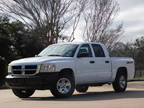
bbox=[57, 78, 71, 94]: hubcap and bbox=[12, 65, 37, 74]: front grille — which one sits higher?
bbox=[12, 65, 37, 74]: front grille

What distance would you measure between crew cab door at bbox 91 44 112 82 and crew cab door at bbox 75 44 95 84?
0.79ft

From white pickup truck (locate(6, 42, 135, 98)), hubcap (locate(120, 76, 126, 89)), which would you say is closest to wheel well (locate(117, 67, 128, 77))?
white pickup truck (locate(6, 42, 135, 98))

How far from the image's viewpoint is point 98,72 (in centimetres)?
1438

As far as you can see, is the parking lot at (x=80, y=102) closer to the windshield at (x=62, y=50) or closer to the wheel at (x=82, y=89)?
the windshield at (x=62, y=50)

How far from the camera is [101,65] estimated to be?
47.6ft

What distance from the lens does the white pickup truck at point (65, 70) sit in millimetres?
12477

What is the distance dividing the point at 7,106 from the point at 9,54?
94.3 feet

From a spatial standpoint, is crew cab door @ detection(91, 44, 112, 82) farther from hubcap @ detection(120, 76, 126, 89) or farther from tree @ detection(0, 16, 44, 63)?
tree @ detection(0, 16, 44, 63)

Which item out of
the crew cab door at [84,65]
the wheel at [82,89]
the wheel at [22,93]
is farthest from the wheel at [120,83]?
the wheel at [22,93]

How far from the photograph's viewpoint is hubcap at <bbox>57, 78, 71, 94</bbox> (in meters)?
12.8

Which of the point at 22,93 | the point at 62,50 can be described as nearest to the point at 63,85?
the point at 62,50

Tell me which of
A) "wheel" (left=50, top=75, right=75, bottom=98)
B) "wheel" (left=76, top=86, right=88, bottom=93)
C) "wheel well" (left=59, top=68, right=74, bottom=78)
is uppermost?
"wheel well" (left=59, top=68, right=74, bottom=78)

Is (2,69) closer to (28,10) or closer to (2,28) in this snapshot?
(28,10)

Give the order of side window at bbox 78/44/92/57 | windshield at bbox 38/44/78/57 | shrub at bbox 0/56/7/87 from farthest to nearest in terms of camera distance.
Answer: shrub at bbox 0/56/7/87
side window at bbox 78/44/92/57
windshield at bbox 38/44/78/57
